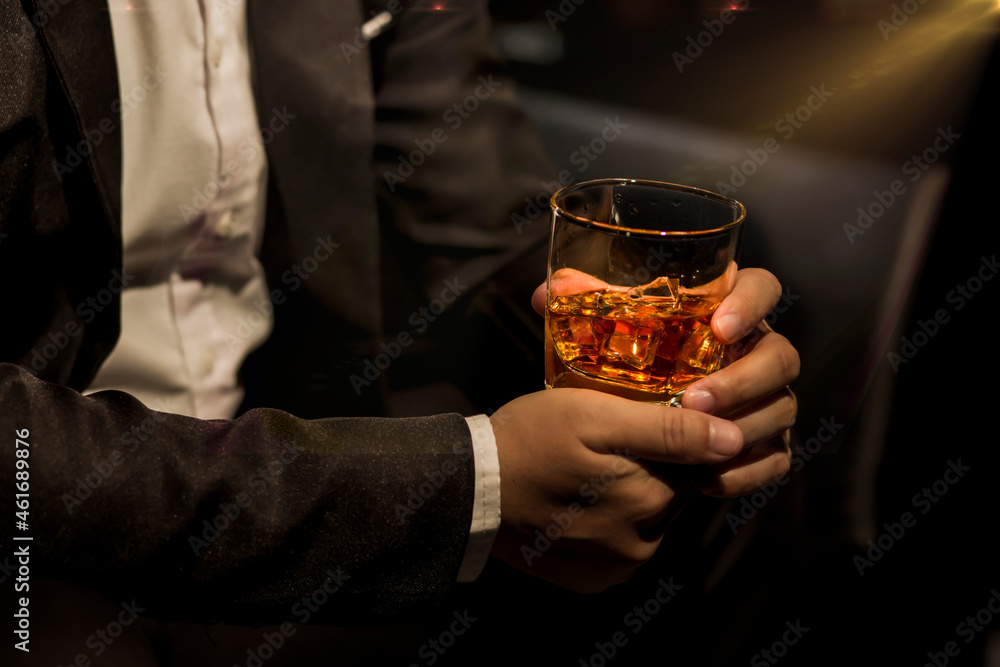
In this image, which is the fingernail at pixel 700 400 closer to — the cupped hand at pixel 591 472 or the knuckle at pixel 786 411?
the cupped hand at pixel 591 472

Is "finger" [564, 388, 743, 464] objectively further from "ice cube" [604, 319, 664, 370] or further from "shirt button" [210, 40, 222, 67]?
"shirt button" [210, 40, 222, 67]

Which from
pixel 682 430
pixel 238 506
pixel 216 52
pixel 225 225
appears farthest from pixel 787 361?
pixel 216 52

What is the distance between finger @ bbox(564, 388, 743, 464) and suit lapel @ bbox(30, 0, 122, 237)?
79cm

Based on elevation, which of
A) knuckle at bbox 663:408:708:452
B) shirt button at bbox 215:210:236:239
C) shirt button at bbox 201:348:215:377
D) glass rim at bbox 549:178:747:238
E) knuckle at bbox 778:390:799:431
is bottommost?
shirt button at bbox 201:348:215:377

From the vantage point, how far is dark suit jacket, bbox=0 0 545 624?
694mm

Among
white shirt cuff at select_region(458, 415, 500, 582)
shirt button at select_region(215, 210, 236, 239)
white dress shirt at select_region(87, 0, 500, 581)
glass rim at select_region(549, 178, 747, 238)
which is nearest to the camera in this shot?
glass rim at select_region(549, 178, 747, 238)

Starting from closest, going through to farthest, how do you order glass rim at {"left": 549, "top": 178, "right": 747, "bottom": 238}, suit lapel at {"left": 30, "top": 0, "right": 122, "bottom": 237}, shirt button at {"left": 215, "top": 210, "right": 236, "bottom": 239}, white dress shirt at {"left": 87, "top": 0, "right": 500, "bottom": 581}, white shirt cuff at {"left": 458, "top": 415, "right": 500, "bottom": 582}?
1. glass rim at {"left": 549, "top": 178, "right": 747, "bottom": 238}
2. white shirt cuff at {"left": 458, "top": 415, "right": 500, "bottom": 582}
3. suit lapel at {"left": 30, "top": 0, "right": 122, "bottom": 237}
4. white dress shirt at {"left": 87, "top": 0, "right": 500, "bottom": 581}
5. shirt button at {"left": 215, "top": 210, "right": 236, "bottom": 239}

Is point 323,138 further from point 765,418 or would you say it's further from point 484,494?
point 765,418

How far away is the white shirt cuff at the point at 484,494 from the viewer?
2.54 feet

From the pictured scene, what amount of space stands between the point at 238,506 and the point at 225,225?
0.81 m

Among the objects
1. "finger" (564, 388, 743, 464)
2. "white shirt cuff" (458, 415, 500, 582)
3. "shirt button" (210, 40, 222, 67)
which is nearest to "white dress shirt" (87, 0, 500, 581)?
"shirt button" (210, 40, 222, 67)

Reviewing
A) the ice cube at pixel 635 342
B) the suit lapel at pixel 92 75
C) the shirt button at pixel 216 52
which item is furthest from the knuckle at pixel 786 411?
the shirt button at pixel 216 52

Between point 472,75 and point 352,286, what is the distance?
609 millimetres

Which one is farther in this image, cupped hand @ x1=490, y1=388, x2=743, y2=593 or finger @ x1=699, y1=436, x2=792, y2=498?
finger @ x1=699, y1=436, x2=792, y2=498
